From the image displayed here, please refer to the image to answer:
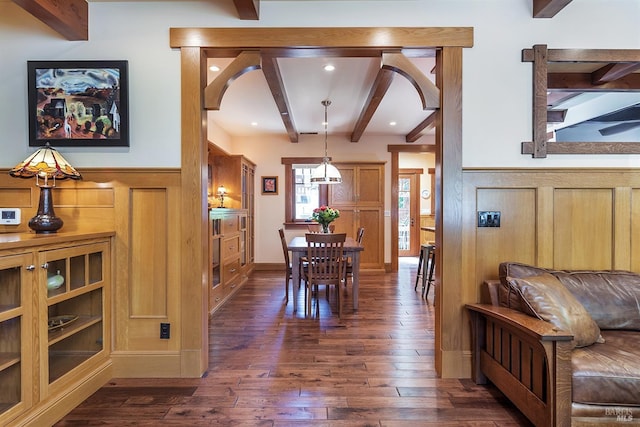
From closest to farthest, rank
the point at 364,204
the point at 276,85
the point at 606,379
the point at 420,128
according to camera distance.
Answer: the point at 606,379
the point at 276,85
the point at 420,128
the point at 364,204

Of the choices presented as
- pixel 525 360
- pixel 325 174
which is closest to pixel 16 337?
pixel 525 360

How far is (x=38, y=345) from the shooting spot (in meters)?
1.63

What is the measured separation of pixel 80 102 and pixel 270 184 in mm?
4092

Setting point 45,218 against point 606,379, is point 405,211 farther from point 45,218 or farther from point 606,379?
point 45,218

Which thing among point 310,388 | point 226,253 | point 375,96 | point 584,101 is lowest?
point 310,388

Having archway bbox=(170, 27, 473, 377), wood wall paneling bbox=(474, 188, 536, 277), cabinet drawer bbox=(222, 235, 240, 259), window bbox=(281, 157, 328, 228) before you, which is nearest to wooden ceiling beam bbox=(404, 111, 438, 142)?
window bbox=(281, 157, 328, 228)

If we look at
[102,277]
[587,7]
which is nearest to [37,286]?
[102,277]

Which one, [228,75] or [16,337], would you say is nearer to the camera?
[16,337]

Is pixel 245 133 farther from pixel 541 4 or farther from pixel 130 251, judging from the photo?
pixel 541 4

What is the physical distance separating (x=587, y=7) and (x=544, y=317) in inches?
86.7

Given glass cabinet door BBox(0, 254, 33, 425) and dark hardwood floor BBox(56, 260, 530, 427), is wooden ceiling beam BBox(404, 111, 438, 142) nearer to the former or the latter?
dark hardwood floor BBox(56, 260, 530, 427)

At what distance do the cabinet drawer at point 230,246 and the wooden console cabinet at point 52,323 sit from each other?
196 centimetres

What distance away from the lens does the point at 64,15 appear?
6.68ft

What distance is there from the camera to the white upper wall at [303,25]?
7.26ft
